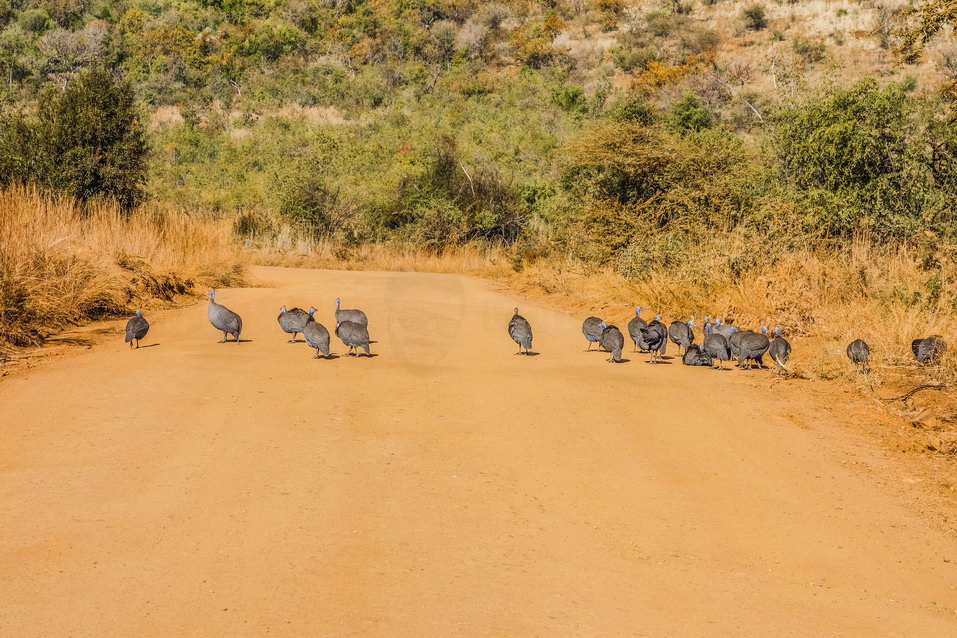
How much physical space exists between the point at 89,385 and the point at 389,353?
3.70 meters

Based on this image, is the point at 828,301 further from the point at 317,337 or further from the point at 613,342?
the point at 317,337

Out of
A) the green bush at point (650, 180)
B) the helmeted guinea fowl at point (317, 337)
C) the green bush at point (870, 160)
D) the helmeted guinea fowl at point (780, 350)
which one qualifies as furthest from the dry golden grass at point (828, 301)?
the helmeted guinea fowl at point (317, 337)

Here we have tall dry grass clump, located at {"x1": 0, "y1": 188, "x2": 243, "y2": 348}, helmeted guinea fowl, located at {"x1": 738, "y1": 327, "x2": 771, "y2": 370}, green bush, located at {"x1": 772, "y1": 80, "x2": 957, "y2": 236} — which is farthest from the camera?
green bush, located at {"x1": 772, "y1": 80, "x2": 957, "y2": 236}

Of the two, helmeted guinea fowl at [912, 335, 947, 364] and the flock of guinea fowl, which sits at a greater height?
helmeted guinea fowl at [912, 335, 947, 364]

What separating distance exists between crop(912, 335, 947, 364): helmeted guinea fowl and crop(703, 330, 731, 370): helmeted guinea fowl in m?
2.16

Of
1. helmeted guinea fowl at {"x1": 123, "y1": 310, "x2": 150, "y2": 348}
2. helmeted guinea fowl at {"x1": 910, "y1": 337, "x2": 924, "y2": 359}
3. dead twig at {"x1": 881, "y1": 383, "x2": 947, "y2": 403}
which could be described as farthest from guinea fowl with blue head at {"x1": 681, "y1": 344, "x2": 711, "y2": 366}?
helmeted guinea fowl at {"x1": 123, "y1": 310, "x2": 150, "y2": 348}

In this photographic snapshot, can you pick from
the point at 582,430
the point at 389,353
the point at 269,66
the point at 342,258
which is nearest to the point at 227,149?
the point at 269,66

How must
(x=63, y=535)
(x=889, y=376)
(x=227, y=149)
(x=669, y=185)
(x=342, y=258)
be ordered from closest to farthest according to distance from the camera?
(x=63, y=535) → (x=889, y=376) → (x=669, y=185) → (x=342, y=258) → (x=227, y=149)

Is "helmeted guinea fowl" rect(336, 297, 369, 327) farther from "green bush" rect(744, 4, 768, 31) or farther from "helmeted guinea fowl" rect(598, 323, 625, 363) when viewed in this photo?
"green bush" rect(744, 4, 768, 31)

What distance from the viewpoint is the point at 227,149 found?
165 ft

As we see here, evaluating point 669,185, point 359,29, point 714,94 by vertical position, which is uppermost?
point 359,29

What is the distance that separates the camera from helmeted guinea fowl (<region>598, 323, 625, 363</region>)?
38.2ft

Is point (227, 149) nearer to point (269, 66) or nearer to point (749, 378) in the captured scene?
point (269, 66)

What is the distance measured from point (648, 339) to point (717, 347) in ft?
2.79
